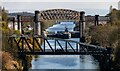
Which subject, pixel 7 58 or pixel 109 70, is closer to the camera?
pixel 7 58

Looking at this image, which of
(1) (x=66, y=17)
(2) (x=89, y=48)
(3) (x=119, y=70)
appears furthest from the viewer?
(1) (x=66, y=17)

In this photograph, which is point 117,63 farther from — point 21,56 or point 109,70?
point 21,56

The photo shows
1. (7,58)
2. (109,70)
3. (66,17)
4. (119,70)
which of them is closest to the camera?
(7,58)

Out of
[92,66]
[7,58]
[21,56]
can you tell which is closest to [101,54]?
[92,66]

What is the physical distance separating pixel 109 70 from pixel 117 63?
5.45 feet

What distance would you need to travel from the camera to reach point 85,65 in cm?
3553

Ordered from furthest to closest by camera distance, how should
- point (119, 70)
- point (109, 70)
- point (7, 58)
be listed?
point (109, 70), point (119, 70), point (7, 58)

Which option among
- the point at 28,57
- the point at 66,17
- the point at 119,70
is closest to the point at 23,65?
the point at 28,57

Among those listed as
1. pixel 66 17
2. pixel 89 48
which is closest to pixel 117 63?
pixel 89 48

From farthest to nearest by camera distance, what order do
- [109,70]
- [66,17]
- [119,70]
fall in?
[66,17]
[109,70]
[119,70]

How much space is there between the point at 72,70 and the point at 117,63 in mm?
3956

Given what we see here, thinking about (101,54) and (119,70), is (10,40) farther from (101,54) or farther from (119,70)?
(119,70)

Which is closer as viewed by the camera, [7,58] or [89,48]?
[7,58]

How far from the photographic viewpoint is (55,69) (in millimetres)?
32375
